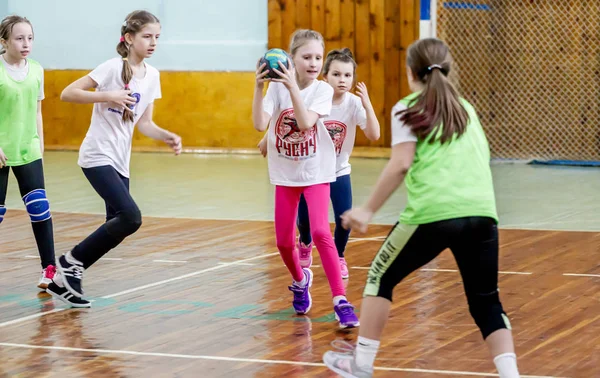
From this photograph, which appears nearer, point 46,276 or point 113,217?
point 113,217

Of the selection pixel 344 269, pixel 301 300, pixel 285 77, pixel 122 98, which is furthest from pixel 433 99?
pixel 344 269

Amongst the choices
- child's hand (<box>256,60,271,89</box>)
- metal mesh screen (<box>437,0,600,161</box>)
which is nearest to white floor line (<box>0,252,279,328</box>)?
child's hand (<box>256,60,271,89</box>)


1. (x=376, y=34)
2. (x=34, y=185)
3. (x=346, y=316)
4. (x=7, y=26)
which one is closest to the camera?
(x=346, y=316)

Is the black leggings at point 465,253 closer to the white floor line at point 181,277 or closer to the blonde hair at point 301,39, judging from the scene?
the blonde hair at point 301,39

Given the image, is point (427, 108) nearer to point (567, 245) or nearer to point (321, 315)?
point (321, 315)

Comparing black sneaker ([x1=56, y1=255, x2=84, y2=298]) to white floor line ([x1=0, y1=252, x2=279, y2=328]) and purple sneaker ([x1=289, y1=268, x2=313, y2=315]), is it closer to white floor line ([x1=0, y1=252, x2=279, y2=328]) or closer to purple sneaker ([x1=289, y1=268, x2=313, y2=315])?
white floor line ([x1=0, y1=252, x2=279, y2=328])

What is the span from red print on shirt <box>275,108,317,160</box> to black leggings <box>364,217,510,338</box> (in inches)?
58.8

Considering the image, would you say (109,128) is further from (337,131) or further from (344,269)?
(344,269)

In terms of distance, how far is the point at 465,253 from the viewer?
426 centimetres

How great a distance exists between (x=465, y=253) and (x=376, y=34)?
36.1 ft

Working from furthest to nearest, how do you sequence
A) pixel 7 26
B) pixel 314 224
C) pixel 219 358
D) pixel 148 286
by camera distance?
1. pixel 148 286
2. pixel 7 26
3. pixel 314 224
4. pixel 219 358

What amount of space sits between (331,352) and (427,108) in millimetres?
1228

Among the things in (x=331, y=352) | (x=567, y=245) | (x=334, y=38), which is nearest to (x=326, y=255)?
(x=331, y=352)

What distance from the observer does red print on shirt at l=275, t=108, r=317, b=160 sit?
226 inches
